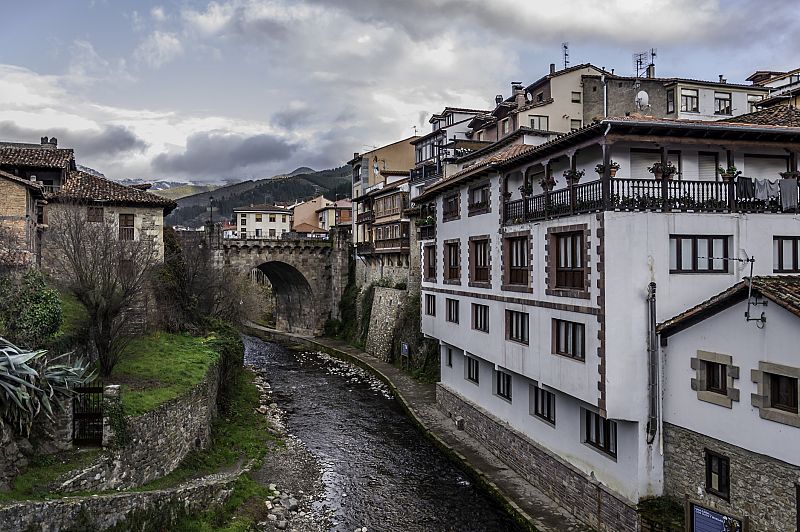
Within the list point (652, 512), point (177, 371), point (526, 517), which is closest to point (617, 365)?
point (652, 512)

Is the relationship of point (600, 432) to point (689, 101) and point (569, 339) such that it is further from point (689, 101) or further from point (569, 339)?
point (689, 101)

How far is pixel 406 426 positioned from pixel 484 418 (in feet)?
19.2

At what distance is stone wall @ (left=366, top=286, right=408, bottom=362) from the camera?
47.3 metres

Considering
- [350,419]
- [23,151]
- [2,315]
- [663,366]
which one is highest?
[23,151]

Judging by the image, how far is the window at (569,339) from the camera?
1822 cm

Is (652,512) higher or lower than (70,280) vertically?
lower

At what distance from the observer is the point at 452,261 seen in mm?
29484

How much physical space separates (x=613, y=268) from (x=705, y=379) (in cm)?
343

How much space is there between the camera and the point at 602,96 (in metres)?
44.0

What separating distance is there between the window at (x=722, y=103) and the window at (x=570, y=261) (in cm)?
2843

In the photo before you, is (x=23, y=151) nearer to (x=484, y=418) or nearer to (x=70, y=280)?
(x=70, y=280)

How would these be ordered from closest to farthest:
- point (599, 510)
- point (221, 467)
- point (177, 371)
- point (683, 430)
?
1. point (683, 430)
2. point (599, 510)
3. point (221, 467)
4. point (177, 371)

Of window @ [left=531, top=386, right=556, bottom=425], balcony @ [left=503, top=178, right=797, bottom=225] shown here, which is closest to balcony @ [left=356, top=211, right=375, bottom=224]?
window @ [left=531, top=386, right=556, bottom=425]

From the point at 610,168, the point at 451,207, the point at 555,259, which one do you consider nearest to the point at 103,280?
the point at 451,207
